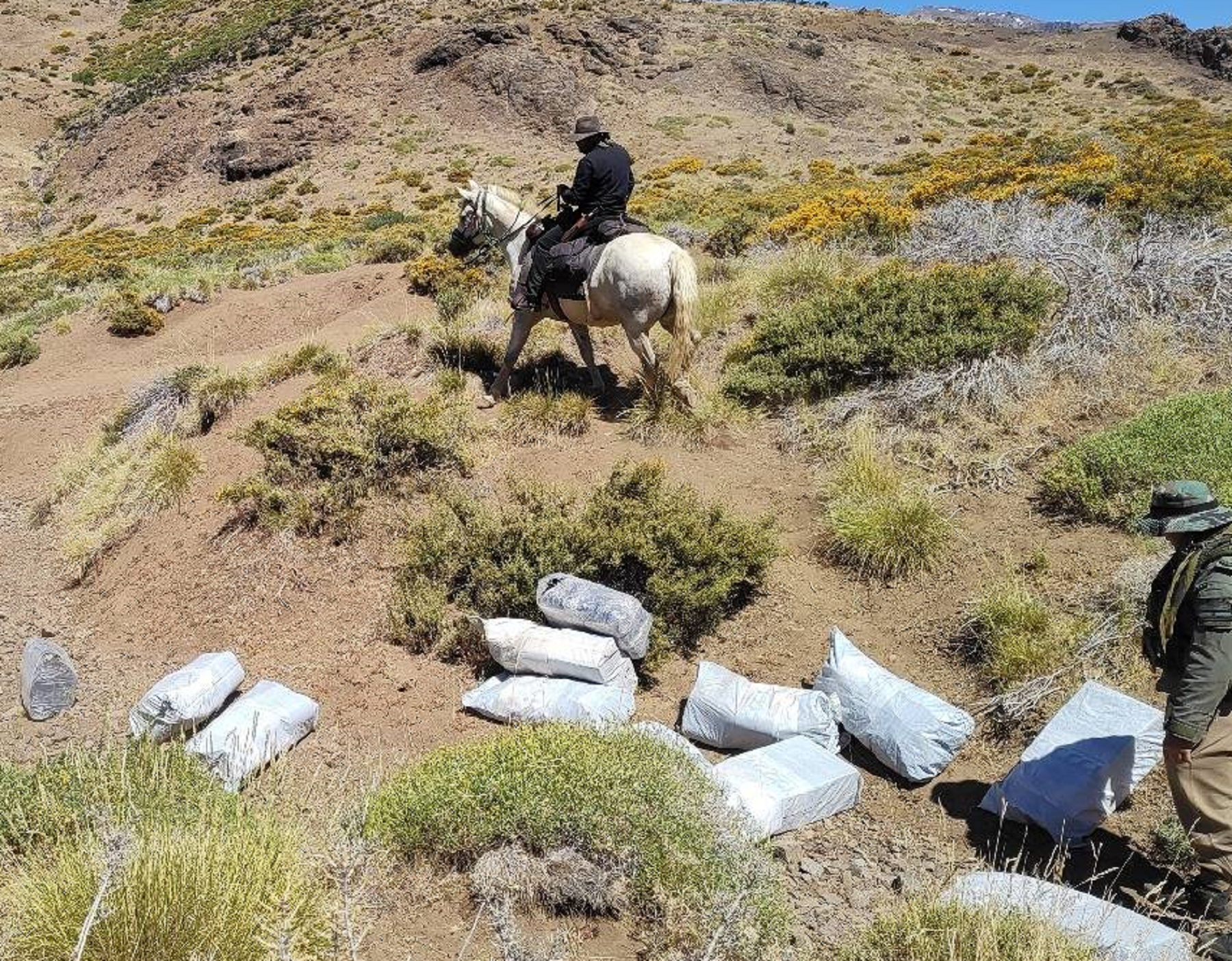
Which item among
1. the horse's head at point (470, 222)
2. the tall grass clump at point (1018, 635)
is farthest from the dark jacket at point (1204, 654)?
the horse's head at point (470, 222)

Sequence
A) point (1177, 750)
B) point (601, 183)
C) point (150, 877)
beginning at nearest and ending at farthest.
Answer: point (150, 877) → point (1177, 750) → point (601, 183)

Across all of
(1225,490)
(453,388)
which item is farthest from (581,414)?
(1225,490)

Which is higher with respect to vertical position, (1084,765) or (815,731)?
(1084,765)

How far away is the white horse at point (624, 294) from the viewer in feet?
26.0

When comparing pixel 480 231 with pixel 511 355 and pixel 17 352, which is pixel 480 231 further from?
pixel 17 352

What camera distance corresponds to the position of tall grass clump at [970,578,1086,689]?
201 inches

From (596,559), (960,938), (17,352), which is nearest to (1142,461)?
(596,559)

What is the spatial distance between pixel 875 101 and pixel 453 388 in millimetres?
41466

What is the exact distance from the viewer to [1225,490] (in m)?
5.98

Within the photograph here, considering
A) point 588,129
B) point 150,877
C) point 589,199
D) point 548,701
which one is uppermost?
point 588,129

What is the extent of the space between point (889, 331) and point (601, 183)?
3162 mm

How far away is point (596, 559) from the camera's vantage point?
20.0ft

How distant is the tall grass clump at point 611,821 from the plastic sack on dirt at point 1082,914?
756 millimetres

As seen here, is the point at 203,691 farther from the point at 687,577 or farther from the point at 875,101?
the point at 875,101
